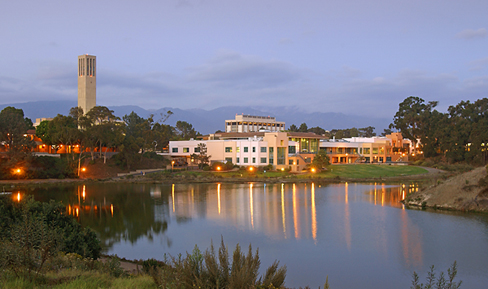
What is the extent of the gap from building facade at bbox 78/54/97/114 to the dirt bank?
63.4 metres

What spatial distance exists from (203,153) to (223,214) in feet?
114

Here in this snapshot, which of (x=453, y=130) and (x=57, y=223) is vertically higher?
(x=453, y=130)

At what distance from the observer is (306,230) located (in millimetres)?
23234

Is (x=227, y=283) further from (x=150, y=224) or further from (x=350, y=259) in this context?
(x=150, y=224)

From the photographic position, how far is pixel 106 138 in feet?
179

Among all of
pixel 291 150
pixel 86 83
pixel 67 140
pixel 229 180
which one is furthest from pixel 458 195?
pixel 86 83

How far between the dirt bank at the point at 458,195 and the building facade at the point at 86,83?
63.4 meters

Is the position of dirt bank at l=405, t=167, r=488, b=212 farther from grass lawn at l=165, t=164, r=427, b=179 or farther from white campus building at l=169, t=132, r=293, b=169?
white campus building at l=169, t=132, r=293, b=169

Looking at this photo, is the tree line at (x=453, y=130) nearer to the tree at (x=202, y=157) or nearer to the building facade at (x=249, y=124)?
the tree at (x=202, y=157)

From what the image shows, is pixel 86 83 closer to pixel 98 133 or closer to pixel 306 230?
pixel 98 133

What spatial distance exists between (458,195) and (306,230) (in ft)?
50.3

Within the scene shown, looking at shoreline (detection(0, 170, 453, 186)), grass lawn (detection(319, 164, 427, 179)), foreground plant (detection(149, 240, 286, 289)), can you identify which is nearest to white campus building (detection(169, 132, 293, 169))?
grass lawn (detection(319, 164, 427, 179))

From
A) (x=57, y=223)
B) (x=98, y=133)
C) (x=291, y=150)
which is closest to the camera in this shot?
(x=57, y=223)

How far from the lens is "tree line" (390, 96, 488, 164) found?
63594 mm
